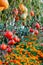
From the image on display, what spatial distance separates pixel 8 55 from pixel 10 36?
0.78 meters

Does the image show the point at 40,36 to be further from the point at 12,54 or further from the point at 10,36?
the point at 10,36

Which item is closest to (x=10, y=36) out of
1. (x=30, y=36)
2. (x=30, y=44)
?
(x=30, y=44)

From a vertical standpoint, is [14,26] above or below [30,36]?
above

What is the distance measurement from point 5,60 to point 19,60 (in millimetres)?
238

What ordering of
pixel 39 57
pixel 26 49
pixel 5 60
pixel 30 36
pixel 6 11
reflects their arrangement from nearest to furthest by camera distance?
pixel 6 11, pixel 5 60, pixel 39 57, pixel 26 49, pixel 30 36

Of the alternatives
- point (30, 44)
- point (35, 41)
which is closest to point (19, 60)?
point (30, 44)

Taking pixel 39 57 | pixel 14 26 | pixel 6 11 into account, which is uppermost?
pixel 6 11

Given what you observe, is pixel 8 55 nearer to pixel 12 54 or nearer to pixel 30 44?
pixel 12 54

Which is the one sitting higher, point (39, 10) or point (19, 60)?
point (39, 10)

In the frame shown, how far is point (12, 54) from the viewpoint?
3.92 meters

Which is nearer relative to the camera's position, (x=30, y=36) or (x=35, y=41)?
(x=35, y=41)

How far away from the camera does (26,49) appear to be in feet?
14.4

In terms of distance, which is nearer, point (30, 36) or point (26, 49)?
point (26, 49)

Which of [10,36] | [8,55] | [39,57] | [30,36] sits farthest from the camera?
[30,36]
